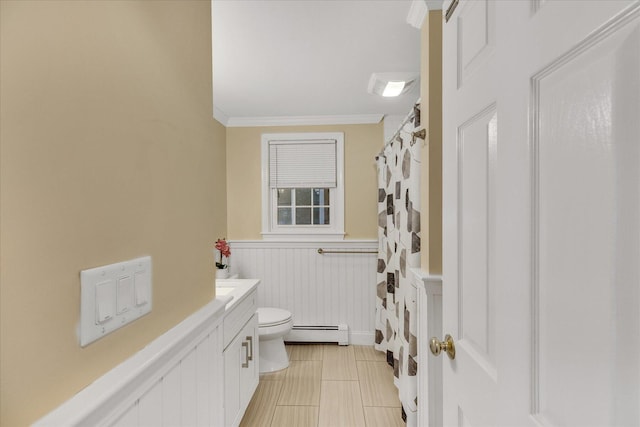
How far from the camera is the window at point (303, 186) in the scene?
11.0ft

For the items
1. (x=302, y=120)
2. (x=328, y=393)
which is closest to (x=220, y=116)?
(x=302, y=120)

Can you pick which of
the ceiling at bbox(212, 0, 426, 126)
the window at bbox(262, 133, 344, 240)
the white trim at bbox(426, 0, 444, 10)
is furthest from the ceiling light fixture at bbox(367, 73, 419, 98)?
the window at bbox(262, 133, 344, 240)

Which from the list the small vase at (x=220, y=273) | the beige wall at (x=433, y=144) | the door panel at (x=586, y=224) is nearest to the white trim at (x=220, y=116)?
the small vase at (x=220, y=273)

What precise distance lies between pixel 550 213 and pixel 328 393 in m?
2.30

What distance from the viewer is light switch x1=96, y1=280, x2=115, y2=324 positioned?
65cm

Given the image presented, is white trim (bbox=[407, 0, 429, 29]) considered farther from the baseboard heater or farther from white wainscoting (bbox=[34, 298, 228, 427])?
the baseboard heater

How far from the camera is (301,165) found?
3.38 m

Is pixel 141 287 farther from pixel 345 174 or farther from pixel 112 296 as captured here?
pixel 345 174

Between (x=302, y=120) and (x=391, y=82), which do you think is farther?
(x=302, y=120)

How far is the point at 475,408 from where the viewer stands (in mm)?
829

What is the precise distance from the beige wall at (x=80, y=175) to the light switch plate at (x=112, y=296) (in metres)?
0.02

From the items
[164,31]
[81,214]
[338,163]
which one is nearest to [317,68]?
[338,163]

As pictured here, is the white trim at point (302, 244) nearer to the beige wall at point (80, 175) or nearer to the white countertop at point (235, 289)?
the white countertop at point (235, 289)

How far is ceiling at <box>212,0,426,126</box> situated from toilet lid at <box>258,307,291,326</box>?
70.7 inches
